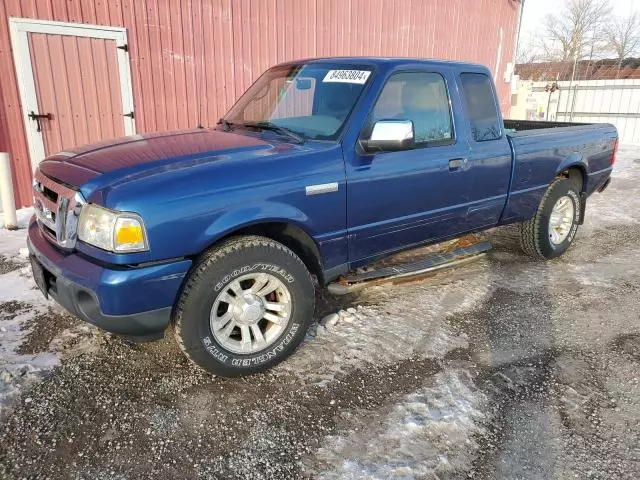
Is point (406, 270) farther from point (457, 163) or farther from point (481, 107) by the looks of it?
point (481, 107)

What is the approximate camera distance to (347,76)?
11.3 ft

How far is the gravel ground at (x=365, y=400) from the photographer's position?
2266mm

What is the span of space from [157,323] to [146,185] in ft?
2.37

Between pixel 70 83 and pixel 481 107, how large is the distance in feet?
17.5

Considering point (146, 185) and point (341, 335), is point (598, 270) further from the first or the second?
→ point (146, 185)

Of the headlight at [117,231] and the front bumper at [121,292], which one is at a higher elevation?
the headlight at [117,231]

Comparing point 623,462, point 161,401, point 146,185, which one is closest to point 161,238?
point 146,185

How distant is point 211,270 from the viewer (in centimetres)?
263

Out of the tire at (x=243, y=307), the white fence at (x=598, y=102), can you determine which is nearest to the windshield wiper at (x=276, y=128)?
the tire at (x=243, y=307)

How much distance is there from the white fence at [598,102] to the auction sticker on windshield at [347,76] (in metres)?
15.8

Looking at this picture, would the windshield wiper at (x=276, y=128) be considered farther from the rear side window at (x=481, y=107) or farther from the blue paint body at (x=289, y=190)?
the rear side window at (x=481, y=107)

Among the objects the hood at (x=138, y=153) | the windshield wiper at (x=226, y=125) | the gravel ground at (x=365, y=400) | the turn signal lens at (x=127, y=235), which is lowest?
the gravel ground at (x=365, y=400)

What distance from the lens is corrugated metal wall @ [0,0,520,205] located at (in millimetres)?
6208

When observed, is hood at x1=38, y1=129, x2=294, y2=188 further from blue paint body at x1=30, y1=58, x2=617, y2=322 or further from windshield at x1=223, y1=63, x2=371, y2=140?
windshield at x1=223, y1=63, x2=371, y2=140
